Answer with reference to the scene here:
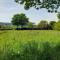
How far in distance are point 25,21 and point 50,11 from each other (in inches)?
4105

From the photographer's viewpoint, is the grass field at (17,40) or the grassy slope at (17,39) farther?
the grassy slope at (17,39)

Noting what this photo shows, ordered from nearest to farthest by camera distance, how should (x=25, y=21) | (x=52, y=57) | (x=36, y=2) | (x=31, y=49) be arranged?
(x=52, y=57) < (x=31, y=49) < (x=36, y=2) < (x=25, y=21)

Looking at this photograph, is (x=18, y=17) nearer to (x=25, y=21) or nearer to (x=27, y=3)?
(x=25, y=21)

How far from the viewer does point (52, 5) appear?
13.7 m

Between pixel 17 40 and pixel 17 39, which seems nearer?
pixel 17 40

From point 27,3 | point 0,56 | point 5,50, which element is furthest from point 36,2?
point 0,56

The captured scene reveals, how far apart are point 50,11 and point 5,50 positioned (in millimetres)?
4355

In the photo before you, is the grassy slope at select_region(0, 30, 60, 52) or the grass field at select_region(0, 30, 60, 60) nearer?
the grass field at select_region(0, 30, 60, 60)

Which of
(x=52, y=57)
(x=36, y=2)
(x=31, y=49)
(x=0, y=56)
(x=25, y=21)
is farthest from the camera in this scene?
(x=25, y=21)

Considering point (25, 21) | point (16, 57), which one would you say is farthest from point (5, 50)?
point (25, 21)

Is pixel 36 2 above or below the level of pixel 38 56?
above

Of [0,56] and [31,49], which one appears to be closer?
[0,56]

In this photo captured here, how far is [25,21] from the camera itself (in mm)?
117625

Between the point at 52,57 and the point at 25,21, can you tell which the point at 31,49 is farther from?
the point at 25,21
